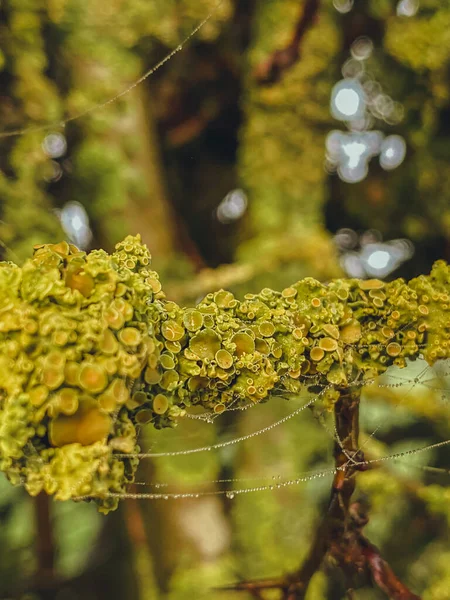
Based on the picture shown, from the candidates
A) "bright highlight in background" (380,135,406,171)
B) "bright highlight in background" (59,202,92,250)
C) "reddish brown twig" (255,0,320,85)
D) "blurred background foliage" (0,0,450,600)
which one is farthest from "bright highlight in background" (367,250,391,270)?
"bright highlight in background" (59,202,92,250)

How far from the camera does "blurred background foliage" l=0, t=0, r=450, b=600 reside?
25.0 inches

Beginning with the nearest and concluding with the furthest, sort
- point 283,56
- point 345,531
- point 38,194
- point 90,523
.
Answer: point 345,531
point 38,194
point 283,56
point 90,523

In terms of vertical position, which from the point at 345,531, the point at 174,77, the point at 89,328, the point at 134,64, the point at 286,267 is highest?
the point at 174,77

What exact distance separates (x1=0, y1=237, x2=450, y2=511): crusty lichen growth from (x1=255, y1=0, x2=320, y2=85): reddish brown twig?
0.49 m

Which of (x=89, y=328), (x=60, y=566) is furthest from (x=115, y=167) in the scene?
(x=60, y=566)

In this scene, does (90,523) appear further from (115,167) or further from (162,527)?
(115,167)

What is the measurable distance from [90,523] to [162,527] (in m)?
0.48

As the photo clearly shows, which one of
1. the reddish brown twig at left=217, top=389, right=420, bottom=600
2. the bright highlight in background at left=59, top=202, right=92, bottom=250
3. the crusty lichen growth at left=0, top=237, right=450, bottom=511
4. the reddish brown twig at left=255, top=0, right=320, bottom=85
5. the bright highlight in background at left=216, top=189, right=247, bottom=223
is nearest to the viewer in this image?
the crusty lichen growth at left=0, top=237, right=450, bottom=511

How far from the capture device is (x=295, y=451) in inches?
33.7

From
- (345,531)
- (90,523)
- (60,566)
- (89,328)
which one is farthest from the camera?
(90,523)

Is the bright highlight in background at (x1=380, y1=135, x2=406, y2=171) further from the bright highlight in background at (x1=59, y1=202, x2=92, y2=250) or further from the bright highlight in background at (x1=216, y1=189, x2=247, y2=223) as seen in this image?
the bright highlight in background at (x1=59, y1=202, x2=92, y2=250)

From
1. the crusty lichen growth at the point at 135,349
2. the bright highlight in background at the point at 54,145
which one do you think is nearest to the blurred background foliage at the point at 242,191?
the bright highlight in background at the point at 54,145

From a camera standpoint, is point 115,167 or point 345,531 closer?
point 345,531

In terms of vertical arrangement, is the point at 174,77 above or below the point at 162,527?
above
